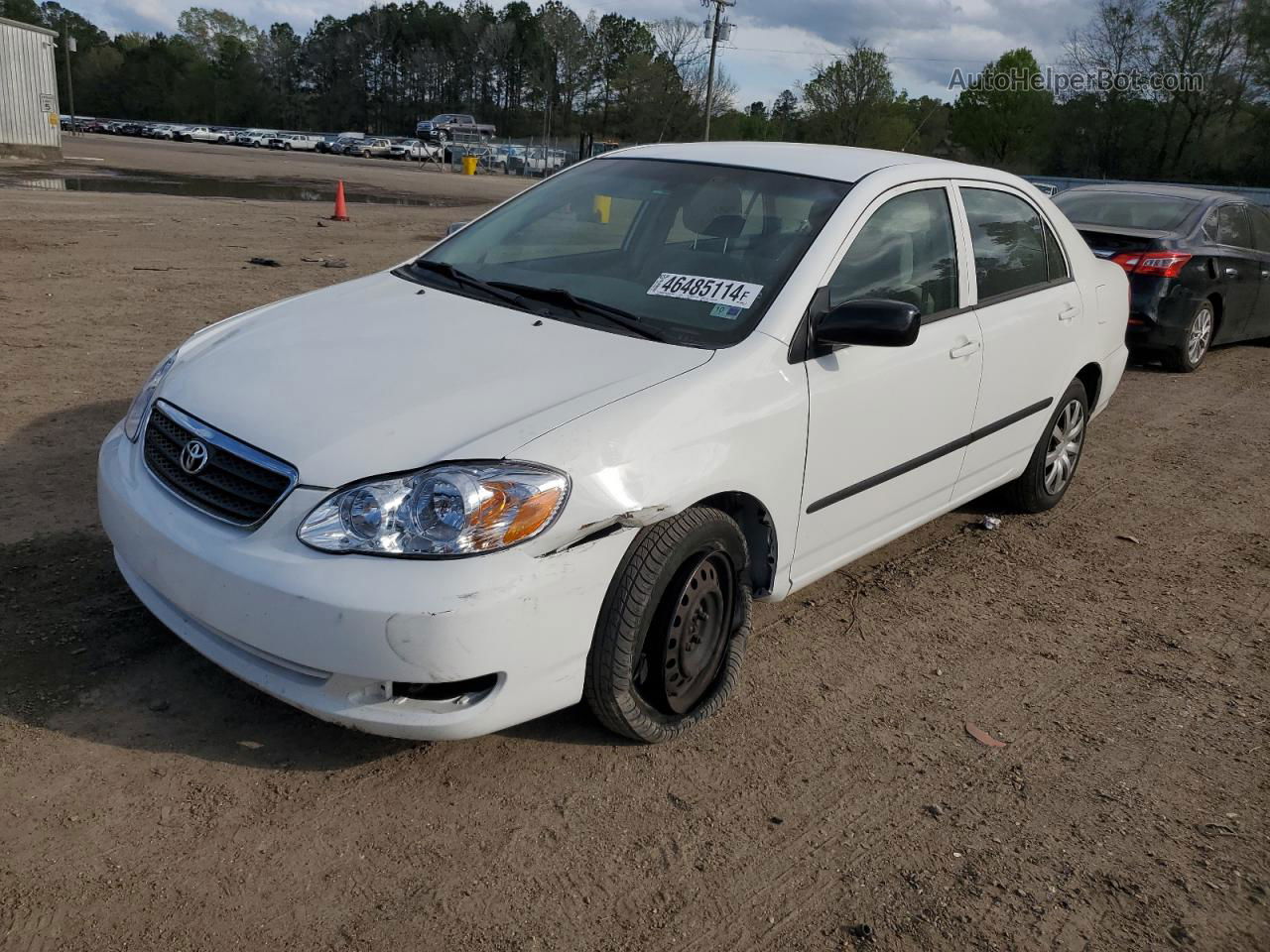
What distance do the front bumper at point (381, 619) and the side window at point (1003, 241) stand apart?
2418 mm

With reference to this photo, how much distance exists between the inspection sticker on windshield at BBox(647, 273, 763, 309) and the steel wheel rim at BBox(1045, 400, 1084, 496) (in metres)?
2.38

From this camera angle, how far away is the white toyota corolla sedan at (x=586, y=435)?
2.66m

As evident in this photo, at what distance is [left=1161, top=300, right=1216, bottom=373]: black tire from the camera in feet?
30.2

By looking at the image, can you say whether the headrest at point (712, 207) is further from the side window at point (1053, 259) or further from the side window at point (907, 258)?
the side window at point (1053, 259)

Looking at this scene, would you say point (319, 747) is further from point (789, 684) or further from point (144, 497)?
point (789, 684)

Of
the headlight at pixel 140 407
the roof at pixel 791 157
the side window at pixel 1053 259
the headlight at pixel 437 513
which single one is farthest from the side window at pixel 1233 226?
the headlight at pixel 140 407

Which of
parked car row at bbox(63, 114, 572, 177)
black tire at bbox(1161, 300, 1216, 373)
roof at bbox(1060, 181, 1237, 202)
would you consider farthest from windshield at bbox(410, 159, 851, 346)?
parked car row at bbox(63, 114, 572, 177)

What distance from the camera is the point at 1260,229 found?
1013 centimetres

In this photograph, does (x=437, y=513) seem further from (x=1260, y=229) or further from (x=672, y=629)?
(x=1260, y=229)

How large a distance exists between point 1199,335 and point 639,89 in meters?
63.1

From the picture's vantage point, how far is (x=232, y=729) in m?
3.08

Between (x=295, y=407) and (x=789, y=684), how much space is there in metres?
1.87

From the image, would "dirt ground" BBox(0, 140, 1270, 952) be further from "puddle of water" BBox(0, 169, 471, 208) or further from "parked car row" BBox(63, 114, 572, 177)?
"parked car row" BBox(63, 114, 572, 177)

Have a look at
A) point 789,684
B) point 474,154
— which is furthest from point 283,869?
point 474,154
